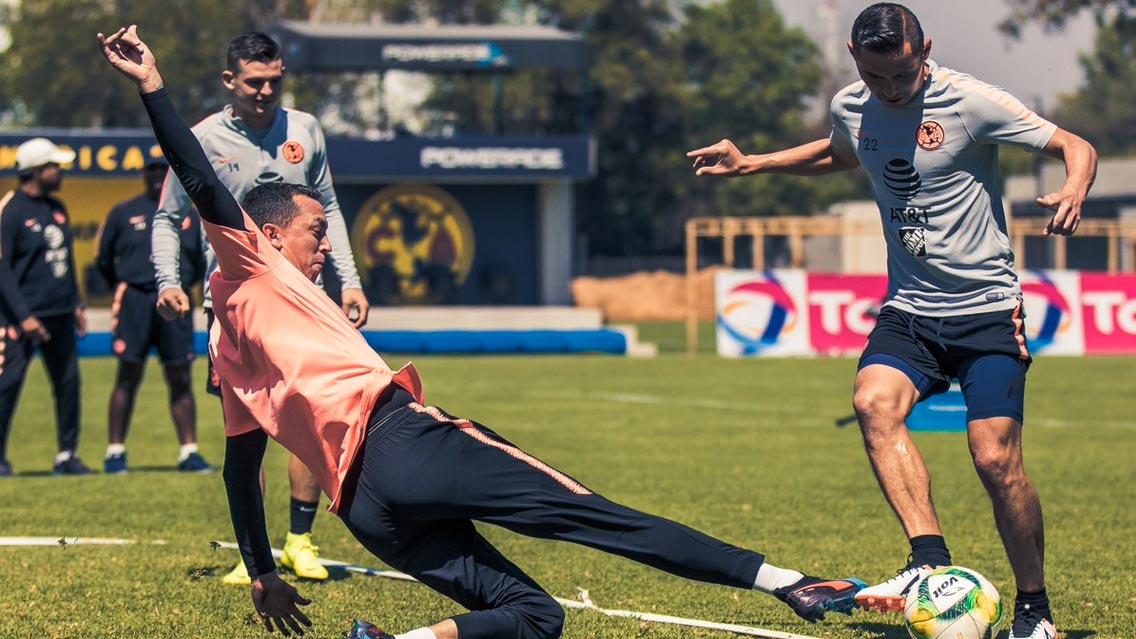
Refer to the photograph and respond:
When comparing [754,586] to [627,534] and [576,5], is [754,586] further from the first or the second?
[576,5]

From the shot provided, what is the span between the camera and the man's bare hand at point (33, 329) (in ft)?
35.8

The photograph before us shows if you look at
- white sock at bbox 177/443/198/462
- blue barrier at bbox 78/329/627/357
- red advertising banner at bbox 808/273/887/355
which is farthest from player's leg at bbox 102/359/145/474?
blue barrier at bbox 78/329/627/357

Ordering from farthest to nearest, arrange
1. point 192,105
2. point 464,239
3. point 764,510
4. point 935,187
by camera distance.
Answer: point 192,105, point 464,239, point 764,510, point 935,187

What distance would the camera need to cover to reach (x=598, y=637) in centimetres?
573

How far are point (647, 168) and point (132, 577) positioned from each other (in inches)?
2210

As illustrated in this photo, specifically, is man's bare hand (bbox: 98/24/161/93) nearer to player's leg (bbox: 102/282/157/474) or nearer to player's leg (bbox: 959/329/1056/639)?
player's leg (bbox: 959/329/1056/639)

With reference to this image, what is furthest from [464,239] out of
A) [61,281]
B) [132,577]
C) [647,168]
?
[132,577]

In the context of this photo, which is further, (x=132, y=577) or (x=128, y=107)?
(x=128, y=107)

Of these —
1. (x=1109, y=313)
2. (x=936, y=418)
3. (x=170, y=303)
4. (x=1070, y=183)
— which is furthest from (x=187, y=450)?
(x=1109, y=313)

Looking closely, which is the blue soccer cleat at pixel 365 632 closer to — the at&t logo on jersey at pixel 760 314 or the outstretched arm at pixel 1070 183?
the outstretched arm at pixel 1070 183

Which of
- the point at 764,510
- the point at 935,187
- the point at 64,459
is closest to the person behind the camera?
the point at 935,187

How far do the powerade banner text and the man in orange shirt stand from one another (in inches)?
822

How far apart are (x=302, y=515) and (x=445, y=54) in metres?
33.4

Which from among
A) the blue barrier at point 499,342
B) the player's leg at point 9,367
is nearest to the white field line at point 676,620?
the player's leg at point 9,367
